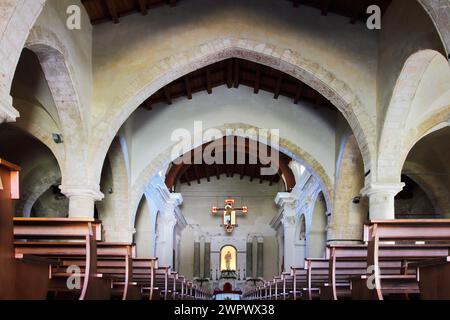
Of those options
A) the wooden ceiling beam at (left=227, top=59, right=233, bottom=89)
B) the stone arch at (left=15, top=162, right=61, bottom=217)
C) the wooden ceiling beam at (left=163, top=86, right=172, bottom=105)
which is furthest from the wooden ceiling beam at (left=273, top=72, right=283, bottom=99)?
the stone arch at (left=15, top=162, right=61, bottom=217)

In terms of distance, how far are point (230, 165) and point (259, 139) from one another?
1246 cm

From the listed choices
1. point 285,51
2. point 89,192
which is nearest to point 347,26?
point 285,51

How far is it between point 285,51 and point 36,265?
319 inches

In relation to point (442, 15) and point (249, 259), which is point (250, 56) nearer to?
point (442, 15)

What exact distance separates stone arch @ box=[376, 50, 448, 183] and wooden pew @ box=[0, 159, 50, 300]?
7292 mm

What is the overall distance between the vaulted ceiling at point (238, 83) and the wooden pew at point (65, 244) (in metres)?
9.61

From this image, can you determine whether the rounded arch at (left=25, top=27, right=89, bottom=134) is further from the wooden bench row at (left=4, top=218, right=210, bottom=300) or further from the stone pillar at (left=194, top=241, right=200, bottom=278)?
the stone pillar at (left=194, top=241, right=200, bottom=278)

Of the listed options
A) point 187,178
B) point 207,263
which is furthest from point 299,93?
point 207,263

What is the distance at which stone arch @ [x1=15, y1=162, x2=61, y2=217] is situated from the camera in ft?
54.7

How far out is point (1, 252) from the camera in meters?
4.22

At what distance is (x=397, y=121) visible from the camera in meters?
11.2

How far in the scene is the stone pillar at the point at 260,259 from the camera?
1184 inches

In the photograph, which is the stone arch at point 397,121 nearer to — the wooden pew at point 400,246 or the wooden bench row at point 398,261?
the wooden bench row at point 398,261
